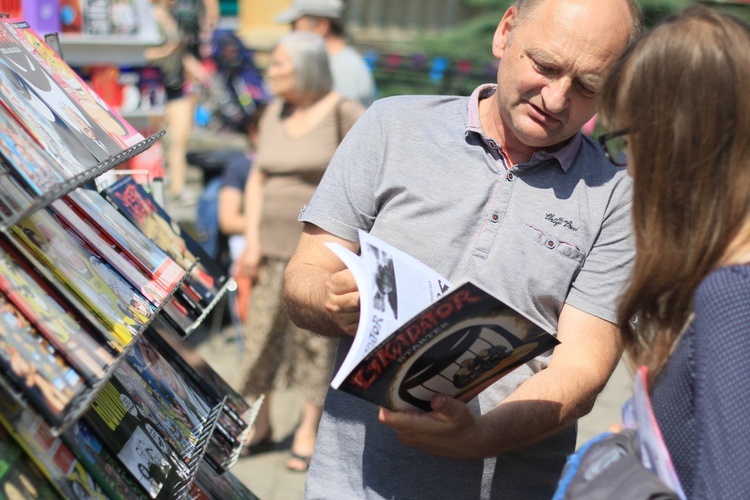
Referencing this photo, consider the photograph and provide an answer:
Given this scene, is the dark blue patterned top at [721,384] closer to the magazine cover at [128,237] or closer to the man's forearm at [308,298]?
the man's forearm at [308,298]

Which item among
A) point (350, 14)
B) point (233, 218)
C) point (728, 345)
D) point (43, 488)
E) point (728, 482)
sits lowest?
point (350, 14)

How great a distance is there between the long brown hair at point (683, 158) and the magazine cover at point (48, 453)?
100 centimetres

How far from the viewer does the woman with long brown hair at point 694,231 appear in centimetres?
137

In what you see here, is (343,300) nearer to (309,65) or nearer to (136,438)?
(136,438)

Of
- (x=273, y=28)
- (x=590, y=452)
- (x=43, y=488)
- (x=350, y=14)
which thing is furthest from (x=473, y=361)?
(x=350, y=14)

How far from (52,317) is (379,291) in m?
0.56

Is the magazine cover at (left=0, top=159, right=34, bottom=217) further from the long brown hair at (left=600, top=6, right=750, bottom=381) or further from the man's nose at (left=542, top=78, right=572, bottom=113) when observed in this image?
the man's nose at (left=542, top=78, right=572, bottom=113)

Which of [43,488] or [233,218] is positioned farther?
[233,218]

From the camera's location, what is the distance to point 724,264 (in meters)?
1.45

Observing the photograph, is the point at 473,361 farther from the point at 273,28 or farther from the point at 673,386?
the point at 273,28

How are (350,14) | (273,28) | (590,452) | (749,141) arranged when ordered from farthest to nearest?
(350,14) → (273,28) → (590,452) → (749,141)

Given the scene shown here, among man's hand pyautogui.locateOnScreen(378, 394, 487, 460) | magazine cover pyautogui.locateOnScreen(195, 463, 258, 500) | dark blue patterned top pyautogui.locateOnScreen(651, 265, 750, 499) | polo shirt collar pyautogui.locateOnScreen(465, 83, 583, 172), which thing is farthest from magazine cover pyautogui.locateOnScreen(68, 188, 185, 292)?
dark blue patterned top pyautogui.locateOnScreen(651, 265, 750, 499)

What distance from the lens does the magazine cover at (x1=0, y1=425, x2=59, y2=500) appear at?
63.5 inches

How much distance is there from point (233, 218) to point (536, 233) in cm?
371
